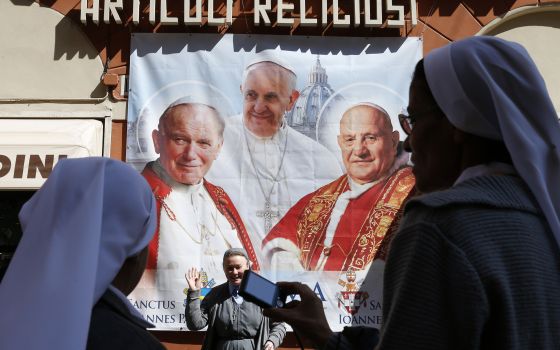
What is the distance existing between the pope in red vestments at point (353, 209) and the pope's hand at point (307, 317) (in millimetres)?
5901

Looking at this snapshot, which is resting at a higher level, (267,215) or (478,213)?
(267,215)

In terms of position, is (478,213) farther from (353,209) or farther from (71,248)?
(353,209)

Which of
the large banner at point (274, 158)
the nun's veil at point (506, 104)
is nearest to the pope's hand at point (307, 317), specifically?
the nun's veil at point (506, 104)

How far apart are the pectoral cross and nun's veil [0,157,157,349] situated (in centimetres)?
578

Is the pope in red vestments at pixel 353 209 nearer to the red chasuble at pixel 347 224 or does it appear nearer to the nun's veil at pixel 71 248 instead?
the red chasuble at pixel 347 224

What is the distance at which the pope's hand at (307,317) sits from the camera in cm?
162

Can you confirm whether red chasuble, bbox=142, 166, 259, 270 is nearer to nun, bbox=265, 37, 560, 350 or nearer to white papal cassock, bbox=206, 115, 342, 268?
white papal cassock, bbox=206, 115, 342, 268

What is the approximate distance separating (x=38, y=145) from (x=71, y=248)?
21.6 ft

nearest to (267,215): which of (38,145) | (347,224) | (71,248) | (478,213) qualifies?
(347,224)

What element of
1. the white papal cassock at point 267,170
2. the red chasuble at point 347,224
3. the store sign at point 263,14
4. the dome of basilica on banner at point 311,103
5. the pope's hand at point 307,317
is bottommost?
the pope's hand at point 307,317

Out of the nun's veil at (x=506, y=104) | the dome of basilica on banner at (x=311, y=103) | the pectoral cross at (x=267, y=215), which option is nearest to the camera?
the nun's veil at (x=506, y=104)

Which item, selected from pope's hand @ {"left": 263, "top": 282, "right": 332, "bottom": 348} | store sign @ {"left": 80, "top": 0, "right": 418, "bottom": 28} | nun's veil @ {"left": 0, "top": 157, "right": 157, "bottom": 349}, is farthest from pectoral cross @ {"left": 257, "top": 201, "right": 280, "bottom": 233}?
pope's hand @ {"left": 263, "top": 282, "right": 332, "bottom": 348}

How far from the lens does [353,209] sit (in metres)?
7.79

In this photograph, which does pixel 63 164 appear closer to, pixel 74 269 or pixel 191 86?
pixel 74 269
